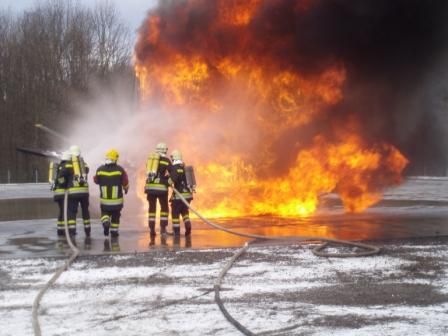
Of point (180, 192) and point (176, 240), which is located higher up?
point (180, 192)

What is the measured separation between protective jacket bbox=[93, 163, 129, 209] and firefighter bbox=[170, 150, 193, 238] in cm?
101

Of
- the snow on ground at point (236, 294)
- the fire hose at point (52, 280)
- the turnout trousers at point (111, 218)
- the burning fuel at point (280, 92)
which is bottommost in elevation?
the snow on ground at point (236, 294)

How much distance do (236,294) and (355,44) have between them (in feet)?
28.4

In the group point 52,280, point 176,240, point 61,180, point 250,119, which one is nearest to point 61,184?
point 61,180

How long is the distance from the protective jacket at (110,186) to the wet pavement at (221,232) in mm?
671

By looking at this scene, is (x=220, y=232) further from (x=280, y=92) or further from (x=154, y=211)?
(x=280, y=92)

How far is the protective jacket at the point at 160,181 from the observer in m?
11.1

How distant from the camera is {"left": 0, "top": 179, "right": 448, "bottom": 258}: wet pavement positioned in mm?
9945

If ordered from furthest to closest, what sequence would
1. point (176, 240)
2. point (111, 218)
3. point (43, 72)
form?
point (43, 72)
point (111, 218)
point (176, 240)

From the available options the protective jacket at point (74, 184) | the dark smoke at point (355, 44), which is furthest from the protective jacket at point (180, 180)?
the dark smoke at point (355, 44)

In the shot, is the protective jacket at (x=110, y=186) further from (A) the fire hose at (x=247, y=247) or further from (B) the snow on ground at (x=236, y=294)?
(B) the snow on ground at (x=236, y=294)

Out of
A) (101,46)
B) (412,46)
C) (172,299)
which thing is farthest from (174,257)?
(101,46)

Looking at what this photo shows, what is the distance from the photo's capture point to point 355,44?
13625 millimetres

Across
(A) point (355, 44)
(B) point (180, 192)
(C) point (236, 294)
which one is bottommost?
(C) point (236, 294)
